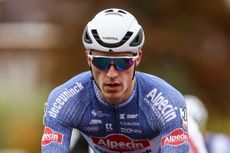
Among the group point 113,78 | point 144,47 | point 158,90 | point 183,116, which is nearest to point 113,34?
point 113,78

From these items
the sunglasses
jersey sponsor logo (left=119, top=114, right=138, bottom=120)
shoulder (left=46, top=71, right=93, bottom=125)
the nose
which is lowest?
jersey sponsor logo (left=119, top=114, right=138, bottom=120)

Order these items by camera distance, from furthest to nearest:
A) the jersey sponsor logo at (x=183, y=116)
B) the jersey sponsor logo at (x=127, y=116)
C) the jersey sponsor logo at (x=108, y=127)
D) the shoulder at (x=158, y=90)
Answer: the jersey sponsor logo at (x=108, y=127) → the jersey sponsor logo at (x=127, y=116) → the shoulder at (x=158, y=90) → the jersey sponsor logo at (x=183, y=116)

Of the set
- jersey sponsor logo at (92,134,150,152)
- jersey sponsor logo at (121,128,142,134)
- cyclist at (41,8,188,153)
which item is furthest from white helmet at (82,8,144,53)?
jersey sponsor logo at (92,134,150,152)

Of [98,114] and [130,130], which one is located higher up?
[98,114]

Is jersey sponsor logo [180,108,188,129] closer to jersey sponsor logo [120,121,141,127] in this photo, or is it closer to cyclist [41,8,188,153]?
cyclist [41,8,188,153]

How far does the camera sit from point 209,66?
3080 centimetres

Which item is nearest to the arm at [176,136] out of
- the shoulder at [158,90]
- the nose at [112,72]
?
the shoulder at [158,90]

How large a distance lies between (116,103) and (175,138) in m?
0.73

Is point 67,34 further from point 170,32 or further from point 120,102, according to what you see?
point 120,102

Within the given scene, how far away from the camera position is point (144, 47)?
29703 mm

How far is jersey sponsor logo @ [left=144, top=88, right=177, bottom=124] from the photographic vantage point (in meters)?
11.7

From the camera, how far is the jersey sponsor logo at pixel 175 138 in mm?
11547

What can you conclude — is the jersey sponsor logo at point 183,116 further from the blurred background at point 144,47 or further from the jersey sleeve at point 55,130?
the blurred background at point 144,47

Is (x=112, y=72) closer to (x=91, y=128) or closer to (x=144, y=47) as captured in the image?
(x=91, y=128)
